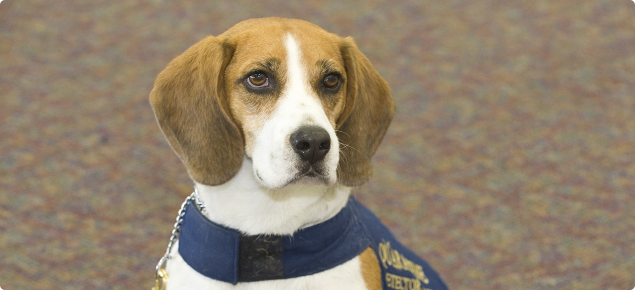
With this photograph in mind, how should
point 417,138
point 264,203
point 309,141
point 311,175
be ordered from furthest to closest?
1. point 417,138
2. point 264,203
3. point 311,175
4. point 309,141

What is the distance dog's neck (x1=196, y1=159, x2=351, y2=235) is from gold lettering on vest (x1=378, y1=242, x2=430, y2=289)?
0.98ft

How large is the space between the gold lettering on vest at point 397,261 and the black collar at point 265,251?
17cm

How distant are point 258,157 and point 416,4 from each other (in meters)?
5.50

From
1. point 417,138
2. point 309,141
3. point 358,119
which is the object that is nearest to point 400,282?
point 358,119

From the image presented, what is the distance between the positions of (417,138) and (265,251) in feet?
12.0

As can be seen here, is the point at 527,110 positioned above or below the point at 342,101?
below

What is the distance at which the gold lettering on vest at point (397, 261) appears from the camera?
2.73 m

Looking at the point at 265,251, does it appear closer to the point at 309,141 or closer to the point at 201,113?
the point at 309,141

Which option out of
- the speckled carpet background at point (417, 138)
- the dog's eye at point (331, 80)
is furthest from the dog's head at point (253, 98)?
the speckled carpet background at point (417, 138)

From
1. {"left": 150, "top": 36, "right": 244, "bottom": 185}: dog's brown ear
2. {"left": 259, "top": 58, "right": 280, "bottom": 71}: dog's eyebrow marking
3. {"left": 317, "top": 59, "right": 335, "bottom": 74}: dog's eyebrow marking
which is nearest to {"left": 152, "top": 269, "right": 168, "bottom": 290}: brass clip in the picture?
{"left": 150, "top": 36, "right": 244, "bottom": 185}: dog's brown ear

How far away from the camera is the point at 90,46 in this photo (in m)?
6.79

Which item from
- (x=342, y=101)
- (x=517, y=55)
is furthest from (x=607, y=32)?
(x=342, y=101)

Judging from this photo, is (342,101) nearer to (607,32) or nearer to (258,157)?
(258,157)

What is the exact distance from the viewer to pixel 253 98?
255cm
